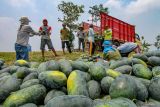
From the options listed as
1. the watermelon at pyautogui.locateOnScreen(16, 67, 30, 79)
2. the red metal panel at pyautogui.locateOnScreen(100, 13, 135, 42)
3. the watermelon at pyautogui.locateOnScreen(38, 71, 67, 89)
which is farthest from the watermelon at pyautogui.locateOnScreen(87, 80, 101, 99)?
the red metal panel at pyautogui.locateOnScreen(100, 13, 135, 42)

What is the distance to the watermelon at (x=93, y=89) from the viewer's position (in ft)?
15.0

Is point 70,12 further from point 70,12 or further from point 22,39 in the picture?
point 22,39

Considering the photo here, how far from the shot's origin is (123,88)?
13.4 ft

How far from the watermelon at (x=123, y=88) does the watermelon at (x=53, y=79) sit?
75cm

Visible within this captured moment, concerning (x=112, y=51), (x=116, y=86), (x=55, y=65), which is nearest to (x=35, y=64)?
(x=55, y=65)

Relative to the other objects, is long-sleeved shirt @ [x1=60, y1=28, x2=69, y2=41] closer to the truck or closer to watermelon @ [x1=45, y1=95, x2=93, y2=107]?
the truck

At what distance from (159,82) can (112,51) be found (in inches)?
198

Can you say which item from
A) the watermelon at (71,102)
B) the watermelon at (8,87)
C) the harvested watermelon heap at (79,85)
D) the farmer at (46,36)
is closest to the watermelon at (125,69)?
the harvested watermelon heap at (79,85)

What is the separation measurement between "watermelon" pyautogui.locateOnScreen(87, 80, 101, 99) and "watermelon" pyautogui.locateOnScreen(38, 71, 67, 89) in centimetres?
35

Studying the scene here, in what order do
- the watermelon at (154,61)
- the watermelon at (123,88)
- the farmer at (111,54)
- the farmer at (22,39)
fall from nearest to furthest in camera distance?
1. the watermelon at (123,88)
2. the watermelon at (154,61)
3. the farmer at (111,54)
4. the farmer at (22,39)

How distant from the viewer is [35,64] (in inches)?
256

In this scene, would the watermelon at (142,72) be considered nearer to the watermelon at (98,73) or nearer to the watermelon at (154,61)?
the watermelon at (154,61)

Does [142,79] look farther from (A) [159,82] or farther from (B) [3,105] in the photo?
(B) [3,105]

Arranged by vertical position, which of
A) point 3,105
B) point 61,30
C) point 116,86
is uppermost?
point 61,30
